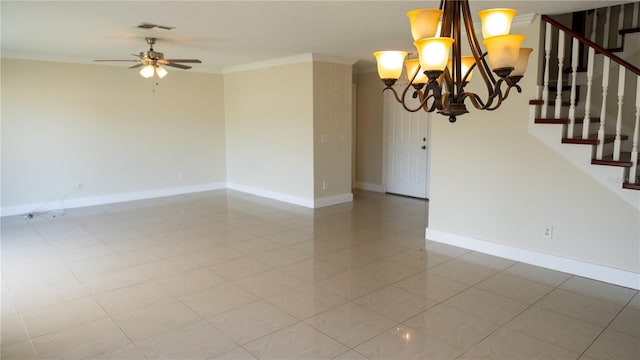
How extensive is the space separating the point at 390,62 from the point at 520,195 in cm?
250

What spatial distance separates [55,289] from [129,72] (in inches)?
178

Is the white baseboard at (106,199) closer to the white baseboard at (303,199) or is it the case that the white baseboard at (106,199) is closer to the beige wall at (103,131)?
the beige wall at (103,131)

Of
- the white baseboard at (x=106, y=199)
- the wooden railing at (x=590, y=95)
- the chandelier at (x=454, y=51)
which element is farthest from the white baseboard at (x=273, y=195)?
the chandelier at (x=454, y=51)

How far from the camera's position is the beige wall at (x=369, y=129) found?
790cm

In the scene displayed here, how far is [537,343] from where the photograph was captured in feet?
8.71

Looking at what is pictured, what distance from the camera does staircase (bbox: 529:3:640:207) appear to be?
139 inches

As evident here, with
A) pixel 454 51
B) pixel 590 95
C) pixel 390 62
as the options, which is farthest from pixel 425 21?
pixel 590 95

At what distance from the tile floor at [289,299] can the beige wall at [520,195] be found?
0.94 feet

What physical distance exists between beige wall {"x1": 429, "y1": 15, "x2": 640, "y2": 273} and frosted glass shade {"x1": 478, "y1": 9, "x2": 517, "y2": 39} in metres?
2.18

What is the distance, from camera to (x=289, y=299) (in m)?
3.32

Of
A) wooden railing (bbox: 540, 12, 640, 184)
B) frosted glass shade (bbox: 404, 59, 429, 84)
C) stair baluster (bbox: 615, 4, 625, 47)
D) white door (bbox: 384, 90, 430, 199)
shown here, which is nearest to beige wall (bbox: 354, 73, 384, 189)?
white door (bbox: 384, 90, 430, 199)

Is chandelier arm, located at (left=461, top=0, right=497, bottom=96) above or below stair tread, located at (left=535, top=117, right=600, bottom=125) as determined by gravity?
above

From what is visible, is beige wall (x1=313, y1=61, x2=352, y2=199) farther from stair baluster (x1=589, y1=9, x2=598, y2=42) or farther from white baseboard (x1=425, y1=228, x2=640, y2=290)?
stair baluster (x1=589, y1=9, x2=598, y2=42)

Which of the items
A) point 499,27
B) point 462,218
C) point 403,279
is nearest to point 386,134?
point 462,218
